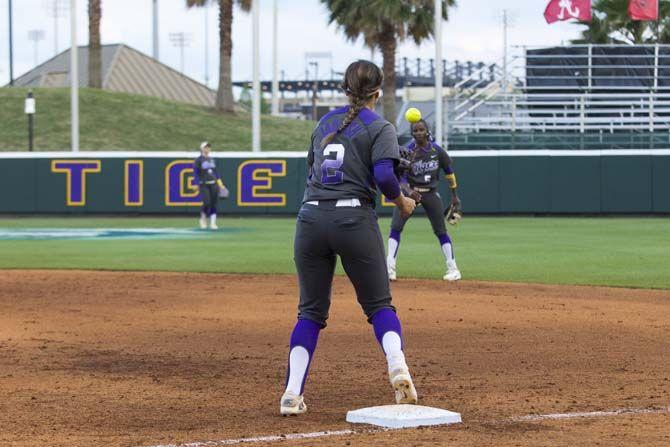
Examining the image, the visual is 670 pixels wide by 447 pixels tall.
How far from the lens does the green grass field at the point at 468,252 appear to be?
16656mm

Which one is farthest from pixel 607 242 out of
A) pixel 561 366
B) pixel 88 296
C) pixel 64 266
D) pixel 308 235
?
pixel 308 235

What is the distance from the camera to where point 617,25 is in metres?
47.7

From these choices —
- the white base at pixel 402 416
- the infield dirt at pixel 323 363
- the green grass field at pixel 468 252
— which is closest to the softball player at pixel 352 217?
the white base at pixel 402 416

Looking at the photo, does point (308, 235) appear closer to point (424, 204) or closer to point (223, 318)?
point (223, 318)

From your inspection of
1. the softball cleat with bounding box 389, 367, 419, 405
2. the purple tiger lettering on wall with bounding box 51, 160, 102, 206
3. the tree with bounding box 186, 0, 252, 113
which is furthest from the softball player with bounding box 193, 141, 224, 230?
the tree with bounding box 186, 0, 252, 113

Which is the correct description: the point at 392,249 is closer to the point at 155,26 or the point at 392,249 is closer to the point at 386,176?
the point at 386,176

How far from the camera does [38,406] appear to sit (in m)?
7.04

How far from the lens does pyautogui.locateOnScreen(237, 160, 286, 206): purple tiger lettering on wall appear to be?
32500 mm

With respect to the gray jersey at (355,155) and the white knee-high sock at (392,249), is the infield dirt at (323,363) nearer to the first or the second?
the white knee-high sock at (392,249)

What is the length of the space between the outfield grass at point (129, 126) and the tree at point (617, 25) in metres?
13.3

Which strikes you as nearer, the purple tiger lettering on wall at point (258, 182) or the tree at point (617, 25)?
the purple tiger lettering on wall at point (258, 182)

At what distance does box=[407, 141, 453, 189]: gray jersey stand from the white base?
335 inches

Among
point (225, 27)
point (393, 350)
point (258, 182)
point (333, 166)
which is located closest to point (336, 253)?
point (333, 166)

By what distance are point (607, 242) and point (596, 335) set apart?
12.4 meters
